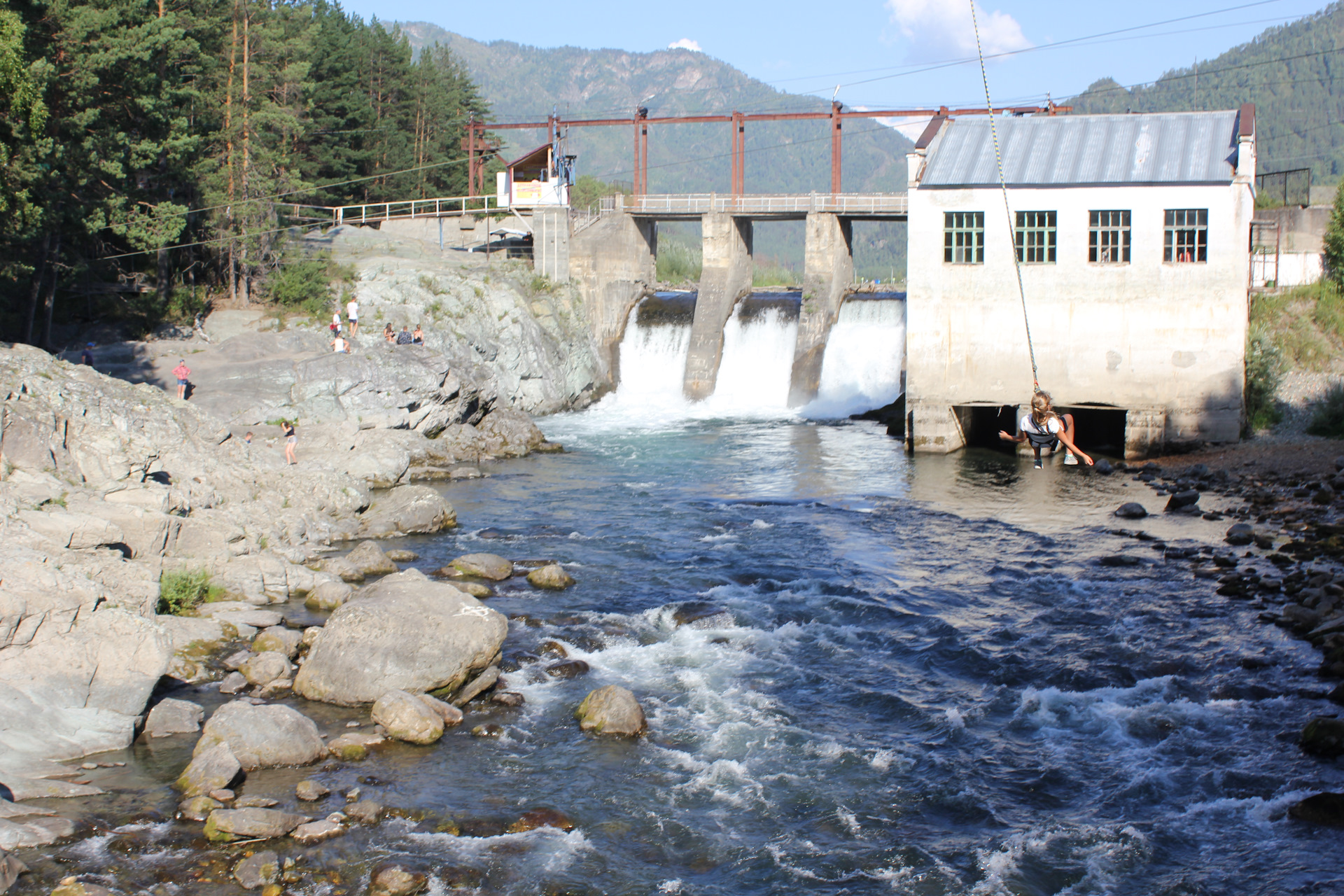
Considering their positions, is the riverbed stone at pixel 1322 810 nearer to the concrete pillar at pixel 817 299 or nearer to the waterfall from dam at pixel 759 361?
the waterfall from dam at pixel 759 361

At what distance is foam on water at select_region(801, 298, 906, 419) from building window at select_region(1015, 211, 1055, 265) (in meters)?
11.0

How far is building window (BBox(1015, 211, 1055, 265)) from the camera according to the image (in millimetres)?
32875

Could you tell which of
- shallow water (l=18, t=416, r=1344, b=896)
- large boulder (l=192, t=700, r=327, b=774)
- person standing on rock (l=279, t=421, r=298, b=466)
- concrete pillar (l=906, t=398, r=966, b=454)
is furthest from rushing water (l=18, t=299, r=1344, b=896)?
concrete pillar (l=906, t=398, r=966, b=454)

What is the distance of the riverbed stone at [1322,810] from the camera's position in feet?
39.8

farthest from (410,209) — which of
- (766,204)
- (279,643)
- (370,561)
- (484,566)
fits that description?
(279,643)

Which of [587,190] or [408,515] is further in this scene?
[587,190]

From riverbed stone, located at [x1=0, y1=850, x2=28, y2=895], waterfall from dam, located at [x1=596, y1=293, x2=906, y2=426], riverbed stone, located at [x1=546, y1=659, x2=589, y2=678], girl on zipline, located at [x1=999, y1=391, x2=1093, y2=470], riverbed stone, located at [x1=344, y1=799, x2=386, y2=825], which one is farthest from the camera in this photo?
waterfall from dam, located at [x1=596, y1=293, x2=906, y2=426]

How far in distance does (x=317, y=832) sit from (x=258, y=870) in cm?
89

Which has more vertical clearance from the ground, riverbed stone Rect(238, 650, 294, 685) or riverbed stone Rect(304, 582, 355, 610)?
riverbed stone Rect(304, 582, 355, 610)

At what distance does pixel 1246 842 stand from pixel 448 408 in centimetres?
2869

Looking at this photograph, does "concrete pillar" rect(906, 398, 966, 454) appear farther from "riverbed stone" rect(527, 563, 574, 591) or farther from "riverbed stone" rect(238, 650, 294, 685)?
"riverbed stone" rect(238, 650, 294, 685)

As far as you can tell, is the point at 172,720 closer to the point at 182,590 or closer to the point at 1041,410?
the point at 182,590

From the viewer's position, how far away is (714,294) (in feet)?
158

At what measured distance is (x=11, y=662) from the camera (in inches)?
542
